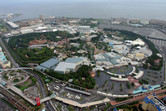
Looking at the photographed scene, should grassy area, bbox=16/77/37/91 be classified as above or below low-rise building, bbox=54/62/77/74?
below

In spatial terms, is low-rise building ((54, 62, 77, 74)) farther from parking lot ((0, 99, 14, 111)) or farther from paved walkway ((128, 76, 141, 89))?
paved walkway ((128, 76, 141, 89))

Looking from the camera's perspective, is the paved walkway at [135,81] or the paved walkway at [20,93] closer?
the paved walkway at [20,93]

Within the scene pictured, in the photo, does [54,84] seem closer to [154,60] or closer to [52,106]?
[52,106]

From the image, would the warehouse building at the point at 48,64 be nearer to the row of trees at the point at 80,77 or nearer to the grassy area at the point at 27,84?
the row of trees at the point at 80,77

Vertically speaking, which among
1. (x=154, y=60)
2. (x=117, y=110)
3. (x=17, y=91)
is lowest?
(x=17, y=91)

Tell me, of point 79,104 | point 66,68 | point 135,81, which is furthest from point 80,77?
point 135,81

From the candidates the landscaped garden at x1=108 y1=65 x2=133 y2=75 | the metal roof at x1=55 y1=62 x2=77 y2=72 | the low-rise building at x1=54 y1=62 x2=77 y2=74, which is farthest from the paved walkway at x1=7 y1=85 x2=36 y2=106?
the landscaped garden at x1=108 y1=65 x2=133 y2=75

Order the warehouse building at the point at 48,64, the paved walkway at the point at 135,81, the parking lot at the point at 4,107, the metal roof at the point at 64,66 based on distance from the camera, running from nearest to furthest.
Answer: the parking lot at the point at 4,107 → the paved walkway at the point at 135,81 → the metal roof at the point at 64,66 → the warehouse building at the point at 48,64

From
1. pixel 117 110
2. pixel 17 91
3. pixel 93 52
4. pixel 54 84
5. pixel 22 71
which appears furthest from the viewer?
pixel 93 52

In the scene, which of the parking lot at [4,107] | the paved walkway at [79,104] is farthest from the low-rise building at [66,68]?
the parking lot at [4,107]

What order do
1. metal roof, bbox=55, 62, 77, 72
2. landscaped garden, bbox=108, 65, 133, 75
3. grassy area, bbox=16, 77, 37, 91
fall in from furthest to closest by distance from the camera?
landscaped garden, bbox=108, 65, 133, 75, metal roof, bbox=55, 62, 77, 72, grassy area, bbox=16, 77, 37, 91

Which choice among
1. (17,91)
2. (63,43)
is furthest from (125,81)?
(63,43)
